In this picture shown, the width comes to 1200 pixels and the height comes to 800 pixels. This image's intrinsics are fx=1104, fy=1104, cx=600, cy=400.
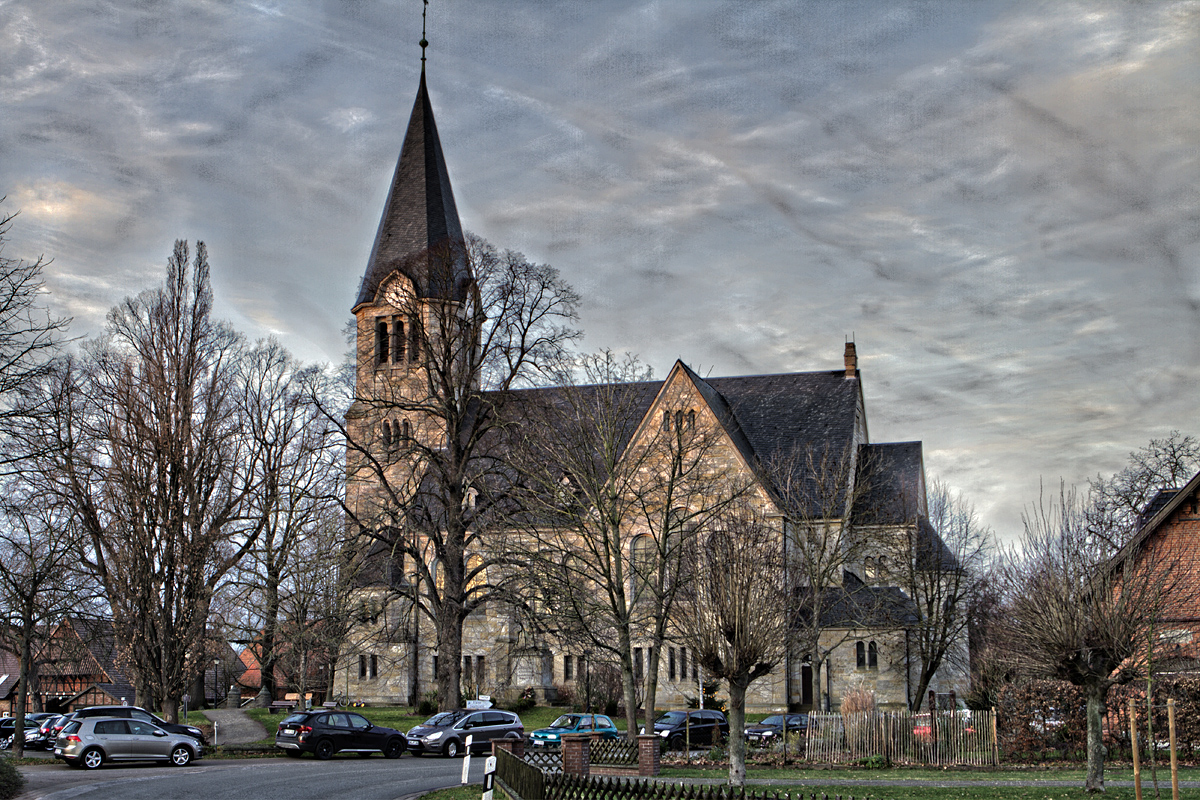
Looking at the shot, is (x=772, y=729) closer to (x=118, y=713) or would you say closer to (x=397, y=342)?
(x=118, y=713)

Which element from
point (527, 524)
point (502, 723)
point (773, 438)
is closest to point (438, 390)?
point (527, 524)

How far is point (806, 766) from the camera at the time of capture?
1168 inches

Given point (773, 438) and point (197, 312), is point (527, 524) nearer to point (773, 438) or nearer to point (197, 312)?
point (197, 312)

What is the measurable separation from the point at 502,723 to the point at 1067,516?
1947 centimetres

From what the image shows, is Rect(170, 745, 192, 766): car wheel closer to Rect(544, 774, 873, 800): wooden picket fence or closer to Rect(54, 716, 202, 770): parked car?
Rect(54, 716, 202, 770): parked car

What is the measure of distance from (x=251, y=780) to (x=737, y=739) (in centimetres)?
1155

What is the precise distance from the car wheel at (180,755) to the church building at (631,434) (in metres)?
13.3

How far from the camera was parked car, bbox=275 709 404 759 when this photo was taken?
32969 mm

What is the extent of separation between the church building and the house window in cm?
11

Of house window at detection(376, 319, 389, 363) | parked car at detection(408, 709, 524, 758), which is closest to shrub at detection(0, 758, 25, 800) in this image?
parked car at detection(408, 709, 524, 758)

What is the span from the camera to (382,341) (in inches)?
2239

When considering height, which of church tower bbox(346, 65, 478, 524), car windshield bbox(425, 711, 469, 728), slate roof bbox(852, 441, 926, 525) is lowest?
car windshield bbox(425, 711, 469, 728)

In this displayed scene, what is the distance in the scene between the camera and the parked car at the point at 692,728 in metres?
35.1

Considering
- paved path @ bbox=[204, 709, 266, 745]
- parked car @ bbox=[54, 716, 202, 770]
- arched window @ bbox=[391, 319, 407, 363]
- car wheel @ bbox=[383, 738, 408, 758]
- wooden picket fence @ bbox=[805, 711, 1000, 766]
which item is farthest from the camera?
→ arched window @ bbox=[391, 319, 407, 363]
